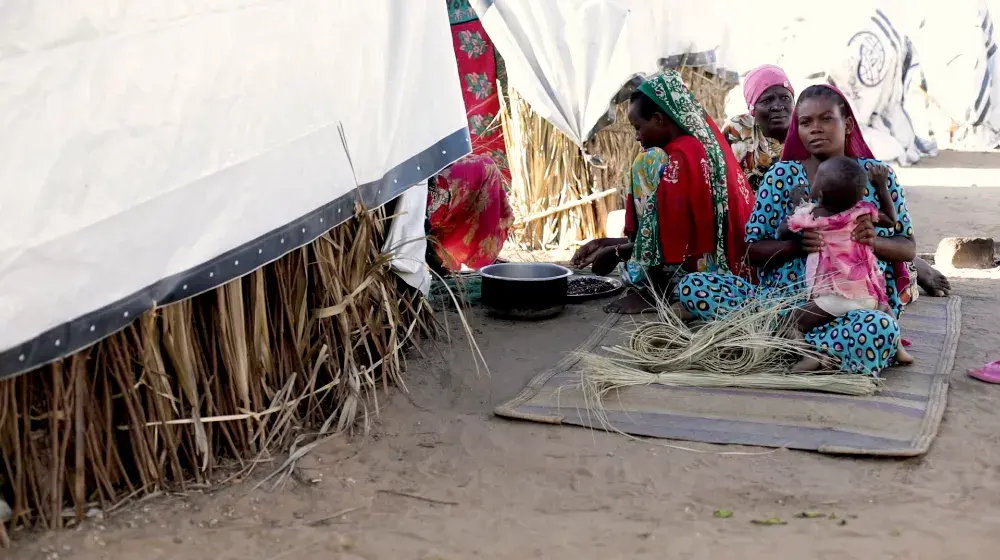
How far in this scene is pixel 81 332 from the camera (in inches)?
78.6

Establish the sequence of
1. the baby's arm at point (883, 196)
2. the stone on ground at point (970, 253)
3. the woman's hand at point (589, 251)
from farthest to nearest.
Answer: the stone on ground at point (970, 253), the woman's hand at point (589, 251), the baby's arm at point (883, 196)

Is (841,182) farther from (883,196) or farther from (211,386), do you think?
(211,386)

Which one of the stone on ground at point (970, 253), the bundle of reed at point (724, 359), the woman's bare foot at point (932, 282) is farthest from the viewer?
the stone on ground at point (970, 253)

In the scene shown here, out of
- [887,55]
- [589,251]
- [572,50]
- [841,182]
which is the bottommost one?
[589,251]

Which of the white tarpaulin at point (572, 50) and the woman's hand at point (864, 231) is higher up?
the white tarpaulin at point (572, 50)

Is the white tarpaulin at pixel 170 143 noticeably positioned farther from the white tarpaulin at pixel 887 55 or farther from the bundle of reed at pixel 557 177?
the white tarpaulin at pixel 887 55

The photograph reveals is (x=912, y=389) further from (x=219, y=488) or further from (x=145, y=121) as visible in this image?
(x=145, y=121)

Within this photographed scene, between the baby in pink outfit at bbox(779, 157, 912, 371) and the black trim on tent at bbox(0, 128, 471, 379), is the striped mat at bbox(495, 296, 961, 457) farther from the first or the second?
the black trim on tent at bbox(0, 128, 471, 379)

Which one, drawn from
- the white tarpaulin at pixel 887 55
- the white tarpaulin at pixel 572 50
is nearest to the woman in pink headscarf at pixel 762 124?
the white tarpaulin at pixel 572 50

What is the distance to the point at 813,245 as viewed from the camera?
3.07 meters

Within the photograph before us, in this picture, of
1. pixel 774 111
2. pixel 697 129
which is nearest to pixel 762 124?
pixel 774 111

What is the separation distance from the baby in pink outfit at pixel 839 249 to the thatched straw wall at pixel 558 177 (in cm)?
250

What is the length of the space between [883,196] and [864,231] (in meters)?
0.18

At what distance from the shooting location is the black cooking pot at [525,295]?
12.5 ft
